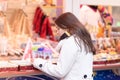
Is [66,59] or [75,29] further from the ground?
[75,29]

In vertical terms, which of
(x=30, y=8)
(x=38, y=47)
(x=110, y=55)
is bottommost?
(x=110, y=55)

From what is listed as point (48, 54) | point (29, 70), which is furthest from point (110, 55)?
point (29, 70)

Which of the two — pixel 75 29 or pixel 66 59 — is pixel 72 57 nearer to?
pixel 66 59

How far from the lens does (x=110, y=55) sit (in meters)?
3.21

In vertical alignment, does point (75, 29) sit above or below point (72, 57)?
above

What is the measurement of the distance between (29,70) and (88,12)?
1.57m

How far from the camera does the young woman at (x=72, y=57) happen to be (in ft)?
7.55

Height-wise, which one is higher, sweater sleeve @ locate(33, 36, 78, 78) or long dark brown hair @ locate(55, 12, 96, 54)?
long dark brown hair @ locate(55, 12, 96, 54)

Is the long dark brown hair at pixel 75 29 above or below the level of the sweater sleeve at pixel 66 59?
above

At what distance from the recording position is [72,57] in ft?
7.52

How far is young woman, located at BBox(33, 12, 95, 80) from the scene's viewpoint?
2.30 m

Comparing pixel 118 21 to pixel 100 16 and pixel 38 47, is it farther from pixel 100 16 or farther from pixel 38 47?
pixel 38 47

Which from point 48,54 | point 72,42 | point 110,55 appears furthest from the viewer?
point 110,55

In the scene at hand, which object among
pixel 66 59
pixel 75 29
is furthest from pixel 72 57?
pixel 75 29
